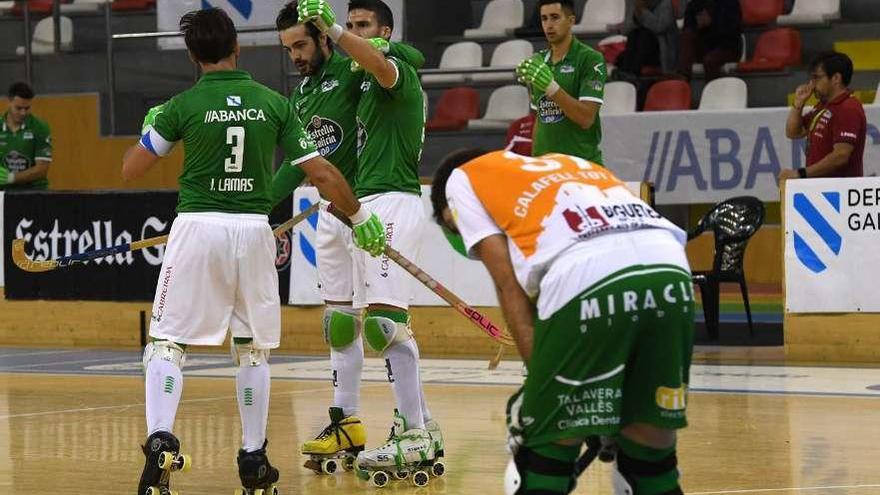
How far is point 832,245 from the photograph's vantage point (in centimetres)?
1339

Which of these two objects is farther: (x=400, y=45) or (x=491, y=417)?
(x=491, y=417)

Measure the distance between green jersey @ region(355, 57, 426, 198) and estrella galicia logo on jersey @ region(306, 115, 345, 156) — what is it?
0.17 m

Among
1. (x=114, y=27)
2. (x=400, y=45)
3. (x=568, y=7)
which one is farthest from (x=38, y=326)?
(x=400, y=45)

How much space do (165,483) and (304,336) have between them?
7.68 m

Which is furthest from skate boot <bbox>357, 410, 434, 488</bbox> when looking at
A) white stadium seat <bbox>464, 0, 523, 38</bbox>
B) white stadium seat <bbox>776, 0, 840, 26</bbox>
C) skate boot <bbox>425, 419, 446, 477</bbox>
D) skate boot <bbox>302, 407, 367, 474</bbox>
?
white stadium seat <bbox>464, 0, 523, 38</bbox>

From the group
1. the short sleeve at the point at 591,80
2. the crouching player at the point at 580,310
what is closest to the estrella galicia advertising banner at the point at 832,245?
the short sleeve at the point at 591,80

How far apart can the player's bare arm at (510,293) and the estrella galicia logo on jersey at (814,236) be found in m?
8.47

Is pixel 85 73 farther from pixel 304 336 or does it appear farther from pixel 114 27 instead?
pixel 304 336

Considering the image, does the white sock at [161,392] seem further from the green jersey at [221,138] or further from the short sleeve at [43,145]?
the short sleeve at [43,145]

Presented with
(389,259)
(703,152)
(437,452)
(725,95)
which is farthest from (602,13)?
(437,452)

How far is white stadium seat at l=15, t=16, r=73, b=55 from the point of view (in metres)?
21.8

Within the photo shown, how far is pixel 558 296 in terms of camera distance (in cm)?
523

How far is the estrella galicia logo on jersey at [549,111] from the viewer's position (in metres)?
10.7

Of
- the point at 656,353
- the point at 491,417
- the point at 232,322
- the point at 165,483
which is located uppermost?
the point at 656,353
